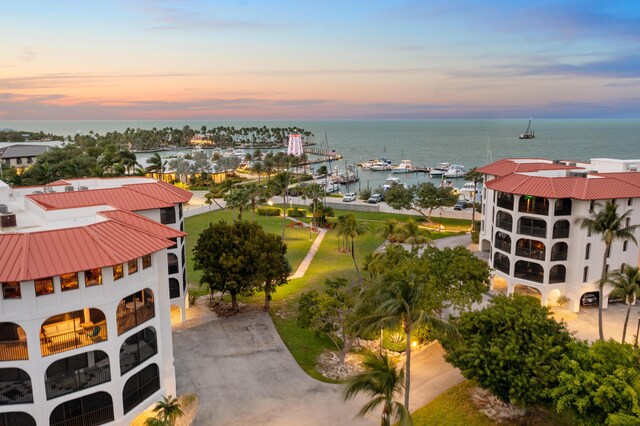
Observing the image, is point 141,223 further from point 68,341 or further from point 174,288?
point 174,288

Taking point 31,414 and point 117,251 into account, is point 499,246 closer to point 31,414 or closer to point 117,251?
point 117,251

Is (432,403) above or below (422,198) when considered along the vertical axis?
below

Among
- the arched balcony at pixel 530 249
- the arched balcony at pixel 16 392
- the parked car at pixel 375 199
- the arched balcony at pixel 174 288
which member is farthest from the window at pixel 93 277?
the parked car at pixel 375 199

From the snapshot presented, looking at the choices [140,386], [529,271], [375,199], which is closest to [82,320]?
[140,386]

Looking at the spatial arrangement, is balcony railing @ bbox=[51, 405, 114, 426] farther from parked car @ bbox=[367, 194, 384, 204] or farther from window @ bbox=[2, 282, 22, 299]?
parked car @ bbox=[367, 194, 384, 204]

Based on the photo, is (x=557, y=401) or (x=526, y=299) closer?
(x=557, y=401)

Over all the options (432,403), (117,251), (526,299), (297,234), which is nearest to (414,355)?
(432,403)
